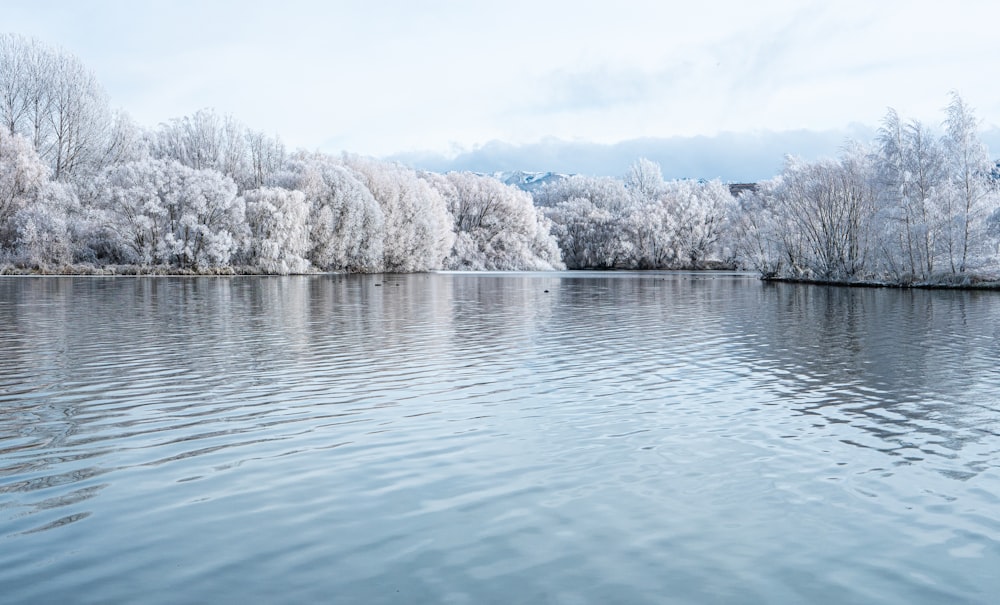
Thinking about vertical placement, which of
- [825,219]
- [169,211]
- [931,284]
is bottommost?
[931,284]

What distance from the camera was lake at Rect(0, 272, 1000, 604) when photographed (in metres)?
6.20

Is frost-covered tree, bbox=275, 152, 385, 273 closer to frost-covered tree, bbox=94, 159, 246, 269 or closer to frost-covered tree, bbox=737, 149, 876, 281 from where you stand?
frost-covered tree, bbox=94, 159, 246, 269

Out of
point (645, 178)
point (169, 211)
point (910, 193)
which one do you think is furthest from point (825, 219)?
point (645, 178)

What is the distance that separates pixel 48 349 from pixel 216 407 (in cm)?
937

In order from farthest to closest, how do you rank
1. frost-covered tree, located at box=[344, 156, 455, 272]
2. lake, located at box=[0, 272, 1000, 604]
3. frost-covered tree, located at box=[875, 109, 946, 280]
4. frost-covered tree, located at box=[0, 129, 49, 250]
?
frost-covered tree, located at box=[344, 156, 455, 272] < frost-covered tree, located at box=[0, 129, 49, 250] < frost-covered tree, located at box=[875, 109, 946, 280] < lake, located at box=[0, 272, 1000, 604]

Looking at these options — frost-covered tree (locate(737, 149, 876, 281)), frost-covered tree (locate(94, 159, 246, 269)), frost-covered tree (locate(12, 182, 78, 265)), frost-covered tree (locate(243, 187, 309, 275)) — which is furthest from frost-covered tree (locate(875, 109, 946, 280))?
frost-covered tree (locate(12, 182, 78, 265))

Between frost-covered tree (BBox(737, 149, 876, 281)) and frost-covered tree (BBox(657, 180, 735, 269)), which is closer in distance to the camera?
frost-covered tree (BBox(737, 149, 876, 281))

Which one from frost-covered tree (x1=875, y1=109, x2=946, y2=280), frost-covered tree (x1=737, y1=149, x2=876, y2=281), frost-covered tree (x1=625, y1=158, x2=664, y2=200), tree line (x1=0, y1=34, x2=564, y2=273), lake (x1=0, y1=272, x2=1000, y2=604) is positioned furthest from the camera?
frost-covered tree (x1=625, y1=158, x2=664, y2=200)

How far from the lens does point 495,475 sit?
29.3 ft

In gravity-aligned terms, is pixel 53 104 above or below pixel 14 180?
above

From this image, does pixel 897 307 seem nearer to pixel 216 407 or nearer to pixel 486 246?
pixel 216 407

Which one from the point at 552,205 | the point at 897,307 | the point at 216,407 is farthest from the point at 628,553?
the point at 552,205

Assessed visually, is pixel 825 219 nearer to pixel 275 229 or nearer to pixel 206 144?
pixel 275 229

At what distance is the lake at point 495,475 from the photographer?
6.20m
